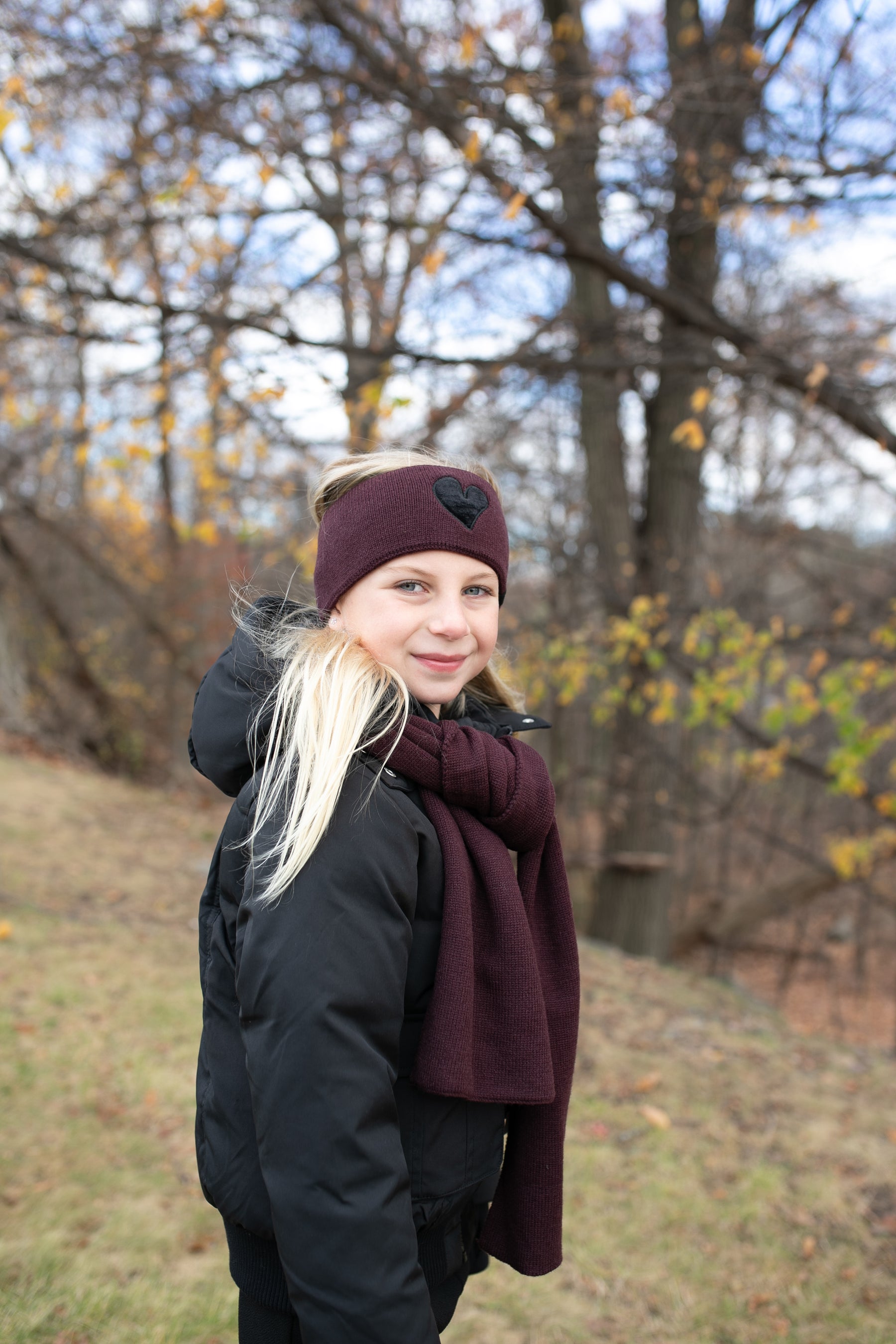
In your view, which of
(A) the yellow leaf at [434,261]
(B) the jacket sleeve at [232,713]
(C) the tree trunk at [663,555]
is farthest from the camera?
(C) the tree trunk at [663,555]

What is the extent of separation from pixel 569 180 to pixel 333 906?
4878 millimetres

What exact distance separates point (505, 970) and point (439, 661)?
51cm

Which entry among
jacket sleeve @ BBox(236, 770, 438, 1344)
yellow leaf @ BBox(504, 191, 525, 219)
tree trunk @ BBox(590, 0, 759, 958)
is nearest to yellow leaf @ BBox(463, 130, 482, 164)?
yellow leaf @ BBox(504, 191, 525, 219)

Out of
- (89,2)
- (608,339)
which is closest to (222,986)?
(608,339)

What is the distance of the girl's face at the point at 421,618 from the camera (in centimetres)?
153

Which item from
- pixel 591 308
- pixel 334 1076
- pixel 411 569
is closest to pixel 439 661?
pixel 411 569

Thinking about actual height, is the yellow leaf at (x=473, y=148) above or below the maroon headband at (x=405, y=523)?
above

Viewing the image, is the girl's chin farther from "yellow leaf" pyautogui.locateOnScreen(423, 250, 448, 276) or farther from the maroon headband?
"yellow leaf" pyautogui.locateOnScreen(423, 250, 448, 276)

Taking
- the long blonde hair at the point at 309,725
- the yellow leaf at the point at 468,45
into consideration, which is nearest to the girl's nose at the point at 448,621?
the long blonde hair at the point at 309,725

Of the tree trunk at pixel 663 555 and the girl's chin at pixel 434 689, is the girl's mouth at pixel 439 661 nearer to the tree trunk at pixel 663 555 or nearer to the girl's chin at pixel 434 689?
the girl's chin at pixel 434 689

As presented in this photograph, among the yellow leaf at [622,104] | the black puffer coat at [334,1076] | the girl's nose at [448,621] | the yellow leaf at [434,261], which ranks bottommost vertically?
the black puffer coat at [334,1076]

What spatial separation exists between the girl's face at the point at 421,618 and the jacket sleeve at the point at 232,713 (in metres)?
0.19

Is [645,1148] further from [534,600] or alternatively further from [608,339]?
[534,600]

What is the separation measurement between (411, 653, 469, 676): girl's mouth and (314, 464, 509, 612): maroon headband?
17cm
